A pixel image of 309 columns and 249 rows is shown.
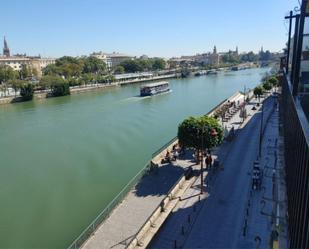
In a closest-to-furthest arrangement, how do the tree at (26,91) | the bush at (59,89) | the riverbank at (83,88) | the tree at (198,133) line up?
1. the tree at (198,133)
2. the riverbank at (83,88)
3. the tree at (26,91)
4. the bush at (59,89)

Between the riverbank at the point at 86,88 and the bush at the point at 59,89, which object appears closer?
the riverbank at the point at 86,88

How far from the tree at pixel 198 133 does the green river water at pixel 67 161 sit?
4.58 metres

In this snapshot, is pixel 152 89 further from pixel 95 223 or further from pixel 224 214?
pixel 95 223

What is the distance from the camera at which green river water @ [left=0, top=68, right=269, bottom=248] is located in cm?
1424

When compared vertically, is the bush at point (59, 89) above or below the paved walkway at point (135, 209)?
above

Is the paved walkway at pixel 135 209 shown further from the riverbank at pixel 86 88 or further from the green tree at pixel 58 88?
the green tree at pixel 58 88

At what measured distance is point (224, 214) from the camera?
12641 mm

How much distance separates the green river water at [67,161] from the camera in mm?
14237

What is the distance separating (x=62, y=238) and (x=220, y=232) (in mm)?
6783

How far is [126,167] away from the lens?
20.6m

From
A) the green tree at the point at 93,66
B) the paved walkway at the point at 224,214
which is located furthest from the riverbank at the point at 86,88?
the paved walkway at the point at 224,214

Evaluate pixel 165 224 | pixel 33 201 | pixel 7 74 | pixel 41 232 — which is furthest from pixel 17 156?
pixel 7 74

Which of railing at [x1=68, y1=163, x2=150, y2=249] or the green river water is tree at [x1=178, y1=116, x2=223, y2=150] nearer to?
railing at [x1=68, y1=163, x2=150, y2=249]

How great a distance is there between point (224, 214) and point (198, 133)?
5373 mm
